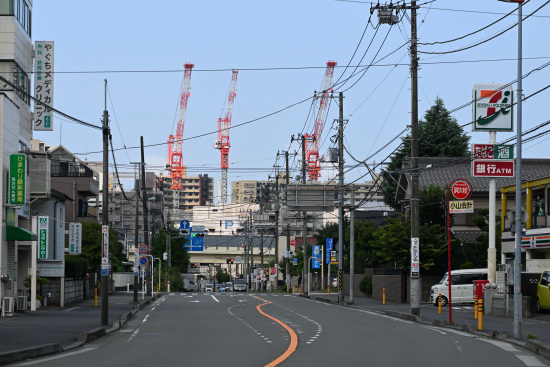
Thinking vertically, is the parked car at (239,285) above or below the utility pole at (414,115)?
below

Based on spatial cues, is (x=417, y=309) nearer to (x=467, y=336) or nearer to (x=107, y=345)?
(x=467, y=336)

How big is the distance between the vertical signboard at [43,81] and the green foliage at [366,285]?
24494mm

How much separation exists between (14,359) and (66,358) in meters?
1.14

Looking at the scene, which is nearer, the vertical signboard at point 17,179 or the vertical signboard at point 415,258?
the vertical signboard at point 415,258

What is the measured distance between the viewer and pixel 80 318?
31.7m

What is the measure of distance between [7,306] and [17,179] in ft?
16.8

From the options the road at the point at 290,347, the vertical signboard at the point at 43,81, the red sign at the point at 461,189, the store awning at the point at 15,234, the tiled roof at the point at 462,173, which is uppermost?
the vertical signboard at the point at 43,81

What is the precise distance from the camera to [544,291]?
32.4 m

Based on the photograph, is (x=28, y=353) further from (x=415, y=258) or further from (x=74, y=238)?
(x=74, y=238)

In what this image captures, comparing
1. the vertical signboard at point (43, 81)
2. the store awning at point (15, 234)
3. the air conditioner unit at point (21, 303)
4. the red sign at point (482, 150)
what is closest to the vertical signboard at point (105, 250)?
the store awning at point (15, 234)

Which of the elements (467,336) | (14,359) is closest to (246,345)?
(14,359)

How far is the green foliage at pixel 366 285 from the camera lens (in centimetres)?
5719

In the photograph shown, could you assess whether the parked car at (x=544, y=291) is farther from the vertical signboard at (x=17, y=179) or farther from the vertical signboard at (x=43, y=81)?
the vertical signboard at (x=43, y=81)

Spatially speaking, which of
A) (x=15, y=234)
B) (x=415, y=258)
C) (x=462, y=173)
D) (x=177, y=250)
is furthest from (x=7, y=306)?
(x=177, y=250)
